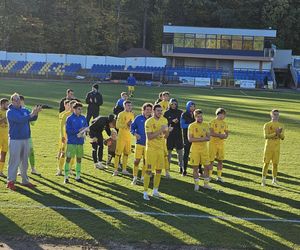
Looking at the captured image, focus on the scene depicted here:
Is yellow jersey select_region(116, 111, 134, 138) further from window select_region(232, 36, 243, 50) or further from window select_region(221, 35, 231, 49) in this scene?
window select_region(232, 36, 243, 50)

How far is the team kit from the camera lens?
10.6 meters

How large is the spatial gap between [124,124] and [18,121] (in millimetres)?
3004

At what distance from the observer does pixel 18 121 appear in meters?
10.8

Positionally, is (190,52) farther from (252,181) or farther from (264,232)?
(264,232)

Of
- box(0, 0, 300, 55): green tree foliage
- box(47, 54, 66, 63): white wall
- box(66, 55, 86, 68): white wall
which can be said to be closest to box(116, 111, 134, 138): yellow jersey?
box(66, 55, 86, 68): white wall

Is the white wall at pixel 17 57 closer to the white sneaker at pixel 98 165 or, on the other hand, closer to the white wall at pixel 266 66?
the white wall at pixel 266 66

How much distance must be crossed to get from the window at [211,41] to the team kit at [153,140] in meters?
55.6

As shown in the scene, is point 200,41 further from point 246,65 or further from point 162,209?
point 162,209

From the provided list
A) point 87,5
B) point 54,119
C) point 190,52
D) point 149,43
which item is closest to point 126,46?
point 149,43

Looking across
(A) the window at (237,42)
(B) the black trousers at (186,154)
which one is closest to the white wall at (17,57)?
(A) the window at (237,42)

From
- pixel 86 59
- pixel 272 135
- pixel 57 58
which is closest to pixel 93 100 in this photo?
pixel 272 135

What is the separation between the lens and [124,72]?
60.3 metres

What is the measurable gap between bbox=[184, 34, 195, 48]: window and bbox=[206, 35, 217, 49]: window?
1965 millimetres

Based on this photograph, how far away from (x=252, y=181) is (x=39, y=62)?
184 ft
